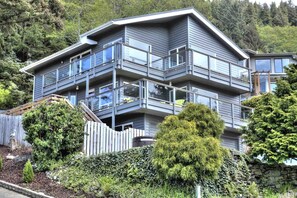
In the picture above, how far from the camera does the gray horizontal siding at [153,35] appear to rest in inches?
964

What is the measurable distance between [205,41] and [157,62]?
14.3 ft

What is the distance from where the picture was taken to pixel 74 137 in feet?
50.6

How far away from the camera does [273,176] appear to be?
14.3 metres

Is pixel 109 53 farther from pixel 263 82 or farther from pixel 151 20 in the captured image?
pixel 263 82

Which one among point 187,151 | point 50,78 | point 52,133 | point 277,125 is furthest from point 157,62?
point 187,151

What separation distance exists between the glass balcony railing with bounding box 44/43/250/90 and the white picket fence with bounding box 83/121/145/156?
5663 millimetres

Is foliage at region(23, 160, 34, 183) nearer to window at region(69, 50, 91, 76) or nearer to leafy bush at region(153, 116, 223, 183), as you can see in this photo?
leafy bush at region(153, 116, 223, 183)

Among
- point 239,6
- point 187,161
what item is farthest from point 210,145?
point 239,6

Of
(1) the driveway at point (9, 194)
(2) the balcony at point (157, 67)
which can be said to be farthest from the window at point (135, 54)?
(1) the driveway at point (9, 194)

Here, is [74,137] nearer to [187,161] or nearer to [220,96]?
[187,161]

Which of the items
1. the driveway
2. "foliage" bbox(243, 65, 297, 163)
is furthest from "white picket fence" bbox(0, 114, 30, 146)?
"foliage" bbox(243, 65, 297, 163)

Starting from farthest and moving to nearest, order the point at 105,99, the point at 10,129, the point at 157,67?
the point at 157,67
the point at 105,99
the point at 10,129

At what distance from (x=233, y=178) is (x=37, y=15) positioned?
13.8 meters

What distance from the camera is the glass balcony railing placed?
73.8 feet
